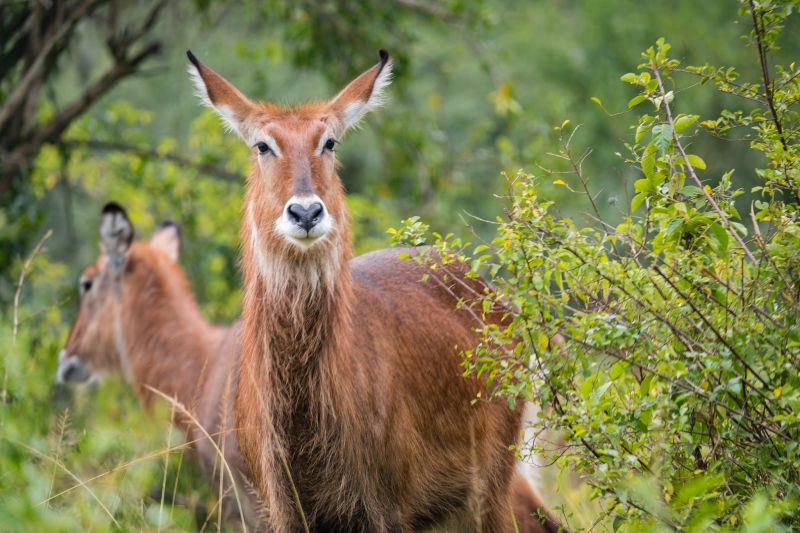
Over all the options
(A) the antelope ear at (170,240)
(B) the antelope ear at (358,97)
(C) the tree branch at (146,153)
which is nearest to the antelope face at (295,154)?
(B) the antelope ear at (358,97)

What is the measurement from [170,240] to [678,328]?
5.97 metres

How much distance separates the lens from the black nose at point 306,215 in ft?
14.0

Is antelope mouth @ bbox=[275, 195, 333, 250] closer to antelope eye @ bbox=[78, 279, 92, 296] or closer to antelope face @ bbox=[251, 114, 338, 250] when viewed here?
antelope face @ bbox=[251, 114, 338, 250]

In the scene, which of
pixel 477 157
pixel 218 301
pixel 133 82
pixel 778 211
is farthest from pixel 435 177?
pixel 133 82

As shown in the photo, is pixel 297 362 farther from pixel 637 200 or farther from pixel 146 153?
pixel 146 153

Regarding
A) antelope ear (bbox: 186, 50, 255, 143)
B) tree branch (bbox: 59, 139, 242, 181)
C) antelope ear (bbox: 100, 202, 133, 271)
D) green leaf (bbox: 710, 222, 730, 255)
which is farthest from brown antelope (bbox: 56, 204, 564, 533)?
green leaf (bbox: 710, 222, 730, 255)

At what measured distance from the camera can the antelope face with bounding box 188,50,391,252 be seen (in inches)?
171


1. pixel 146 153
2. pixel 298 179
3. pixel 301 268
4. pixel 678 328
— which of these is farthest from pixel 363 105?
pixel 146 153

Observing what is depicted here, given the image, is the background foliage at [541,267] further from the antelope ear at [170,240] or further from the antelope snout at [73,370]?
the antelope ear at [170,240]

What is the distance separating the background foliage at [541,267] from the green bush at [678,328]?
0.04ft

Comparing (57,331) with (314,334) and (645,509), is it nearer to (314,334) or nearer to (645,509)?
(314,334)

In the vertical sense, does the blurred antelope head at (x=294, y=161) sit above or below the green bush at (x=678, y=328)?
above

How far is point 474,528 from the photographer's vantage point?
523 cm

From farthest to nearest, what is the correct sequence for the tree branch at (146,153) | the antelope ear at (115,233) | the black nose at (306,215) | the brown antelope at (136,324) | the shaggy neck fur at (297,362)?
the tree branch at (146,153) < the antelope ear at (115,233) < the brown antelope at (136,324) < the shaggy neck fur at (297,362) < the black nose at (306,215)
